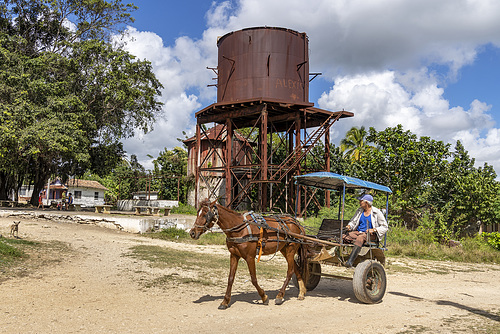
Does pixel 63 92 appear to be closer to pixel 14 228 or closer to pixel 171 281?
pixel 14 228

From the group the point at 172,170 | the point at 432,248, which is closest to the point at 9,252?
the point at 432,248

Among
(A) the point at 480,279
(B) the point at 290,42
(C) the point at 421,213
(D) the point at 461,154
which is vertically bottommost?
(A) the point at 480,279

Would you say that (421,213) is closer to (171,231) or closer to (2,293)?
(171,231)

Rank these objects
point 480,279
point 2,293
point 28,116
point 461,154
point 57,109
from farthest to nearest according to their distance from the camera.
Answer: point 461,154, point 57,109, point 28,116, point 480,279, point 2,293

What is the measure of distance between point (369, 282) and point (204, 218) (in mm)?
3838

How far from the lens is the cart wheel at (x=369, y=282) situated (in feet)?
27.2

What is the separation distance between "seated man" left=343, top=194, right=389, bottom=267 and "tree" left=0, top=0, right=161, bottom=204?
1990 cm

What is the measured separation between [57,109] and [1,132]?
403 centimetres

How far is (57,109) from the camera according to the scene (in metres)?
26.5

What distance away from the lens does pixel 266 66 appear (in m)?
26.8

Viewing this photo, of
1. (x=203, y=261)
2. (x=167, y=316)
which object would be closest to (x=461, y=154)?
(x=203, y=261)

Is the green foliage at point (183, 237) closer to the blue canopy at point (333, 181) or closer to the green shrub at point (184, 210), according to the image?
the green shrub at point (184, 210)

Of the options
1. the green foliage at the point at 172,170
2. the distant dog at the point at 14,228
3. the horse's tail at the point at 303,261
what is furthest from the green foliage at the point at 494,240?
the green foliage at the point at 172,170

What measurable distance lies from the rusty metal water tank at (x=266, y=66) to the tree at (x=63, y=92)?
7.68 m
